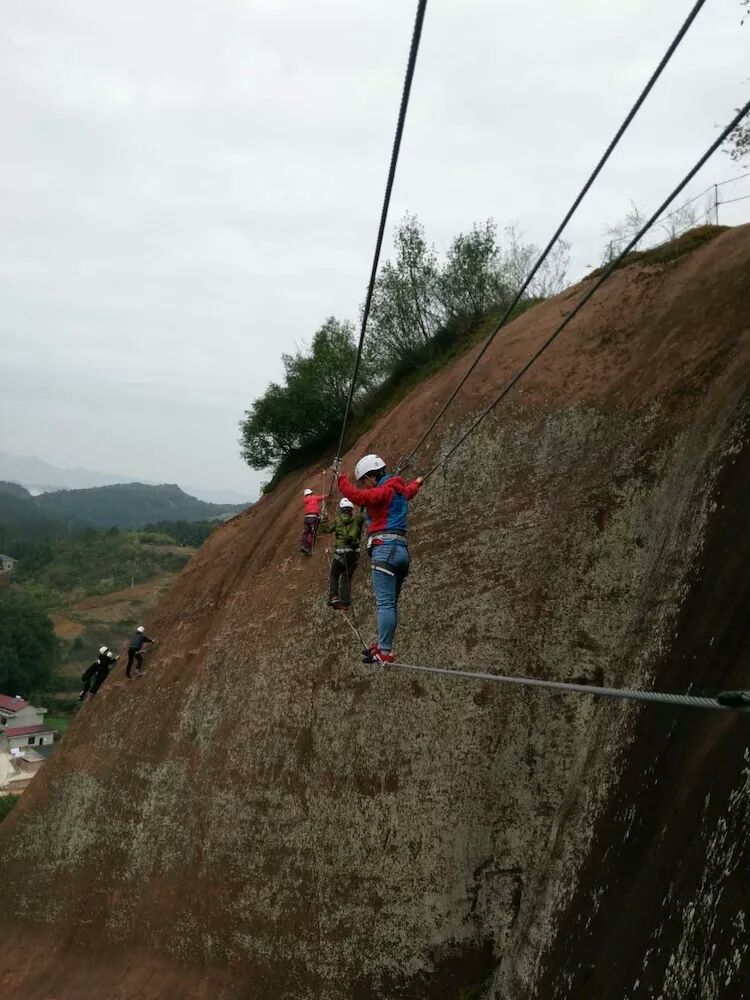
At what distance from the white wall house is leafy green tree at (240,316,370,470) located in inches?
1881

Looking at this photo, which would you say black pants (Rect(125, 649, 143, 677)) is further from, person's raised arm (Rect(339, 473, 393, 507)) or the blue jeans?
person's raised arm (Rect(339, 473, 393, 507))

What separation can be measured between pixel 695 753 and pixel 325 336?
23.8m

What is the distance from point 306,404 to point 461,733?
15810 mm

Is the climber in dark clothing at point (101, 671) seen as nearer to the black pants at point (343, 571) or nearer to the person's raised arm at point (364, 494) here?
the black pants at point (343, 571)

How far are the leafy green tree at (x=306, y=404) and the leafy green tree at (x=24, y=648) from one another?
6003 centimetres

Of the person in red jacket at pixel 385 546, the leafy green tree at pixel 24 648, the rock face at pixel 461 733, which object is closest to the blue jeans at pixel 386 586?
the person in red jacket at pixel 385 546

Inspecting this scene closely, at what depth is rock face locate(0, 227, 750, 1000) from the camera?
36.0 ft

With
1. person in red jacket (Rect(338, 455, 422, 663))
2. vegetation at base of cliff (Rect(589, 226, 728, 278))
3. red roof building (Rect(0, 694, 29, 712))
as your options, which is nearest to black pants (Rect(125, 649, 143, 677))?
person in red jacket (Rect(338, 455, 422, 663))

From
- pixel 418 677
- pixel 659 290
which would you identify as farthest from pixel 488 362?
pixel 418 677

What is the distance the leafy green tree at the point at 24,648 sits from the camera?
77800 mm

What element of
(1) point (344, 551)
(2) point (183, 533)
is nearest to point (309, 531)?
(1) point (344, 551)

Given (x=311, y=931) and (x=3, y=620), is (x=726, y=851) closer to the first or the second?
(x=311, y=931)

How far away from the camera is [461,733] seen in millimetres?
14031

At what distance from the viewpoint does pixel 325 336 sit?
2922 centimetres
